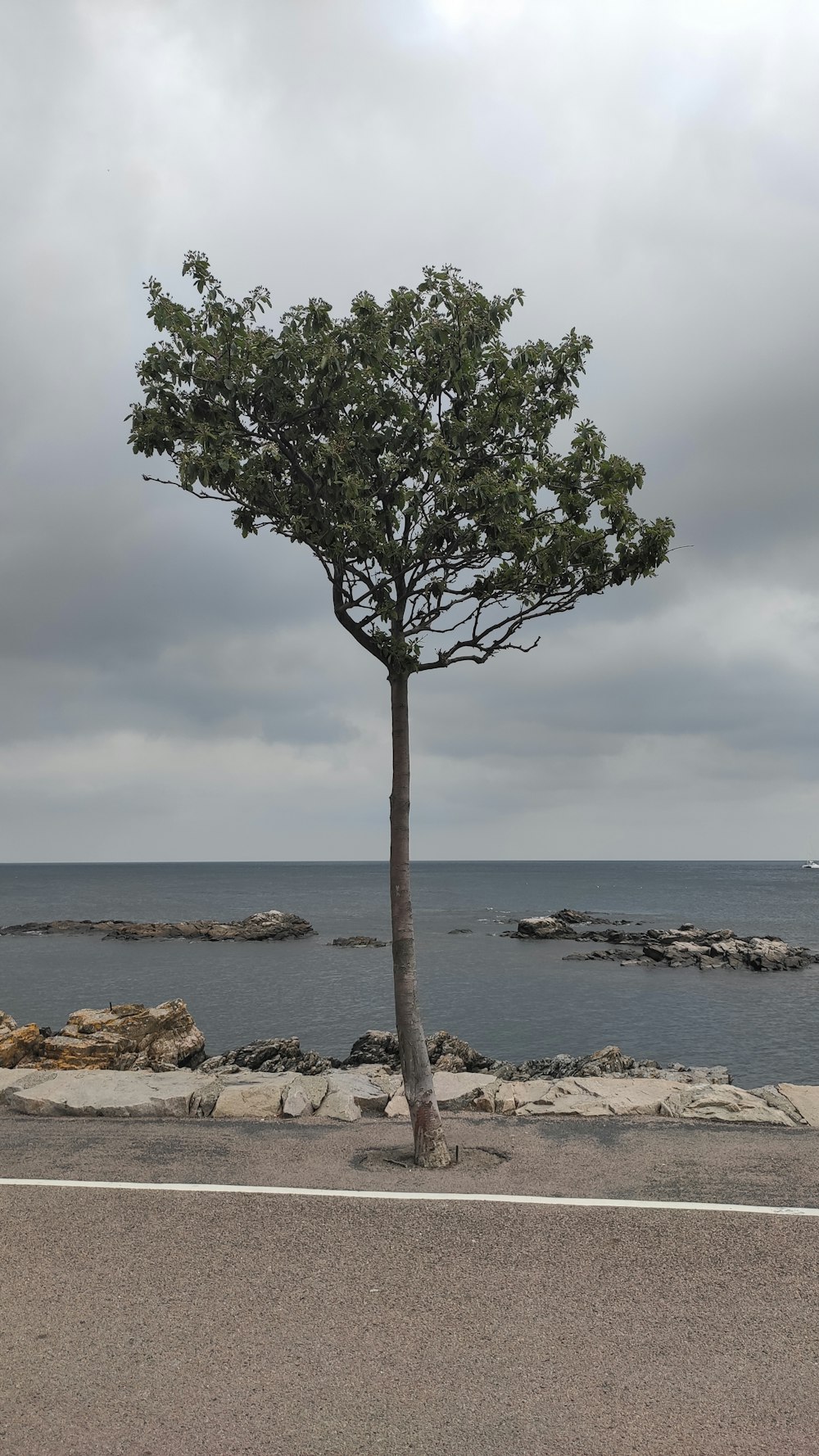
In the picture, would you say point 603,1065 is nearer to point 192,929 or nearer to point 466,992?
point 466,992

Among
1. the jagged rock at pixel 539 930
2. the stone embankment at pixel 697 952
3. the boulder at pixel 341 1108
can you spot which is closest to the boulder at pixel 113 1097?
the boulder at pixel 341 1108

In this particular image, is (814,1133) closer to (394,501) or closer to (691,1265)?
(691,1265)

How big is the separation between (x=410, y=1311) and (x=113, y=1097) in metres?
6.60

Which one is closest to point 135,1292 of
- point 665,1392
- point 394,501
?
point 665,1392

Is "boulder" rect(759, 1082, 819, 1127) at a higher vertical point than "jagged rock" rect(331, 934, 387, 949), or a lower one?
higher

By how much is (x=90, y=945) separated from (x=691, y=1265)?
7205cm

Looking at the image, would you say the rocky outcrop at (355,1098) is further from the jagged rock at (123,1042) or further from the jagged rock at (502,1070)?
the jagged rock at (502,1070)

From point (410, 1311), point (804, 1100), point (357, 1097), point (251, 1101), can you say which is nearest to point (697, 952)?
point (804, 1100)

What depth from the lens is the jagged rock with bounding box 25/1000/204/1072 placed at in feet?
61.4

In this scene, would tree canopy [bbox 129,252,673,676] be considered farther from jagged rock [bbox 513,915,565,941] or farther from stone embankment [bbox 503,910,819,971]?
jagged rock [bbox 513,915,565,941]

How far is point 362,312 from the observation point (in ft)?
35.3

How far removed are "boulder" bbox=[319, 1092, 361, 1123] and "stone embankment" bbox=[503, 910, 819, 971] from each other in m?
50.1

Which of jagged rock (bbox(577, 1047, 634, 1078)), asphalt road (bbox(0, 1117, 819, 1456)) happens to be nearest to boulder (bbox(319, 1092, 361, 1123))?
asphalt road (bbox(0, 1117, 819, 1456))

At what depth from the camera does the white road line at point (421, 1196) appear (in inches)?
316
